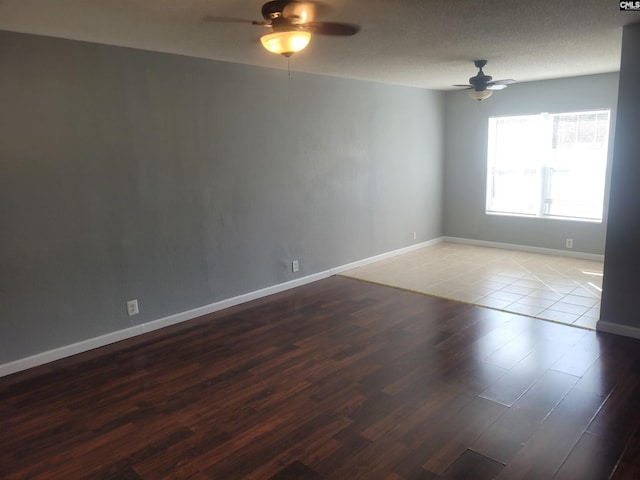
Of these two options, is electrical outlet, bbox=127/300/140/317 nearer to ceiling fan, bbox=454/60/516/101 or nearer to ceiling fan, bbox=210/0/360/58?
ceiling fan, bbox=210/0/360/58

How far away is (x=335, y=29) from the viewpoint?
306 cm

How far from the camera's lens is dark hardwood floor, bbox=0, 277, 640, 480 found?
2180 mm

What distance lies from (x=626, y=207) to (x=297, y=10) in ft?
9.51

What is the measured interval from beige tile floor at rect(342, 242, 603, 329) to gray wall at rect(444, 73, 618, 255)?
11.8 inches

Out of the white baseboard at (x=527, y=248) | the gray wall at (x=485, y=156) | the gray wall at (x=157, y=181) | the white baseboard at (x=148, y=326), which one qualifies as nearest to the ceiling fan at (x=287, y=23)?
the gray wall at (x=157, y=181)

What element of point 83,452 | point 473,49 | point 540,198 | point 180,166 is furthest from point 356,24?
point 540,198

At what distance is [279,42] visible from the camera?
2.60 meters

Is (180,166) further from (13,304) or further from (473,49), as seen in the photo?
(473,49)

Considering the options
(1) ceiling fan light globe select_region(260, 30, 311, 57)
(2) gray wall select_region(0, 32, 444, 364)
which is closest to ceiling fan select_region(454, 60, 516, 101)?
(2) gray wall select_region(0, 32, 444, 364)

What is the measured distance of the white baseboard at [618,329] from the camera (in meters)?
3.50

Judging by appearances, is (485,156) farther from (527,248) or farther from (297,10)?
(297,10)

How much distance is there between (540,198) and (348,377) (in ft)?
15.5

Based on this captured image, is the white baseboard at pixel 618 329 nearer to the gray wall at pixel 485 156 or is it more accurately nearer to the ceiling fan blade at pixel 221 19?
the gray wall at pixel 485 156

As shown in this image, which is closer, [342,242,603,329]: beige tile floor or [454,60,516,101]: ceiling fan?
[342,242,603,329]: beige tile floor
